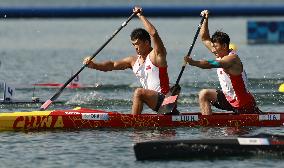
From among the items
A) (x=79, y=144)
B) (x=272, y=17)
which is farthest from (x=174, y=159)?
(x=272, y=17)

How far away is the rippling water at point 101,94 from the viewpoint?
16.2 m

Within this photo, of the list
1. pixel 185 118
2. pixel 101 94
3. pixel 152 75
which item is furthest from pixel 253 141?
pixel 101 94

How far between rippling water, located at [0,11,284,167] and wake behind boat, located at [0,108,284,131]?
129 mm

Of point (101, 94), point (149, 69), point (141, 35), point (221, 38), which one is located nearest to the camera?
point (141, 35)

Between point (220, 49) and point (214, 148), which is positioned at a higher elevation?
point (220, 49)

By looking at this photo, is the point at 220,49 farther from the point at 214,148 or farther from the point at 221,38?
the point at 214,148

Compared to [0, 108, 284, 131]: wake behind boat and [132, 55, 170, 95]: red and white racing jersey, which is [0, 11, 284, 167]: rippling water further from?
[132, 55, 170, 95]: red and white racing jersey

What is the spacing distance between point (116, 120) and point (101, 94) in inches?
346

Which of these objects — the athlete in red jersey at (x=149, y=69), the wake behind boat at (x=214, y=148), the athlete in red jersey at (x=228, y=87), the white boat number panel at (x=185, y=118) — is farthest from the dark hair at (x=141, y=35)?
the wake behind boat at (x=214, y=148)

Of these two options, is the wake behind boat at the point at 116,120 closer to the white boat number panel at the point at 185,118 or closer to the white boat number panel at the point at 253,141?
the white boat number panel at the point at 185,118

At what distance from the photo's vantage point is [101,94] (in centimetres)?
2780

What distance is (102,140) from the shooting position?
1811 centimetres

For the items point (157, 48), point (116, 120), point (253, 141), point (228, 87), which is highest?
point (157, 48)

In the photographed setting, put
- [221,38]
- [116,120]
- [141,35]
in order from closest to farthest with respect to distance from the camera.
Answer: [141,35], [221,38], [116,120]
